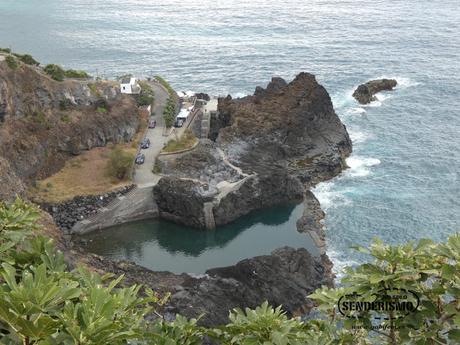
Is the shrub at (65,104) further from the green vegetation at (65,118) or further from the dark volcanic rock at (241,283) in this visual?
the dark volcanic rock at (241,283)

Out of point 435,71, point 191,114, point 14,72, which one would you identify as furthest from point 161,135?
point 435,71

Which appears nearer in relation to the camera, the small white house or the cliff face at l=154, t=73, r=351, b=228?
the cliff face at l=154, t=73, r=351, b=228

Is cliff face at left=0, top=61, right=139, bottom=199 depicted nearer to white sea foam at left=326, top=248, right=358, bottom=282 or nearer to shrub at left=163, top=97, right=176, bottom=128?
shrub at left=163, top=97, right=176, bottom=128

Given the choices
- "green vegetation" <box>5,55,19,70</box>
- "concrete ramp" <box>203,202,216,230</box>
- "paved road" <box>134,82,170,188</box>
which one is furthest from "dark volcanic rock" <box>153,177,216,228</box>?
"green vegetation" <box>5,55,19,70</box>

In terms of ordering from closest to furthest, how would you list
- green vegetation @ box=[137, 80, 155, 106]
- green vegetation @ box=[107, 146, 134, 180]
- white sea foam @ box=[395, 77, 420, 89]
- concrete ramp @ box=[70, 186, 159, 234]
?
concrete ramp @ box=[70, 186, 159, 234]
green vegetation @ box=[107, 146, 134, 180]
green vegetation @ box=[137, 80, 155, 106]
white sea foam @ box=[395, 77, 420, 89]

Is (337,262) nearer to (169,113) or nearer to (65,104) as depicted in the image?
(169,113)
